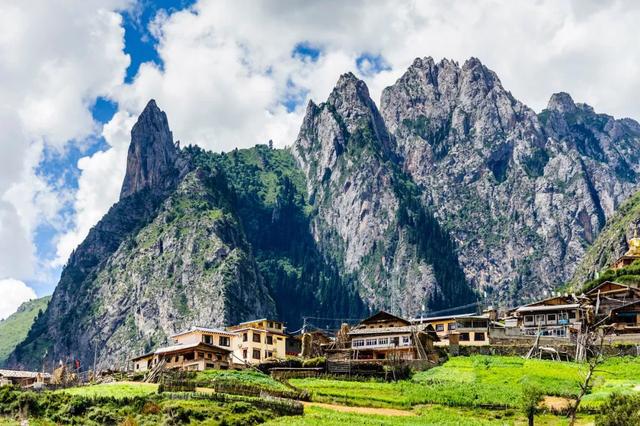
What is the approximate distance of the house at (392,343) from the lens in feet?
401

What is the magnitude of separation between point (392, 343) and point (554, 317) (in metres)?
28.0

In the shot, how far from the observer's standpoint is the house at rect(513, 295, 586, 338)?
430ft

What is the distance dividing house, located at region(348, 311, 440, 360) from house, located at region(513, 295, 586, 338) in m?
16.6

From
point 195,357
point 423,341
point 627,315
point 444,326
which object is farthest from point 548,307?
point 195,357

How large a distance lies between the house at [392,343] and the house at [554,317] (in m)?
16.6

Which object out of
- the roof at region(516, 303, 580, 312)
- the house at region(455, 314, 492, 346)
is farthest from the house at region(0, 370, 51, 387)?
the roof at region(516, 303, 580, 312)

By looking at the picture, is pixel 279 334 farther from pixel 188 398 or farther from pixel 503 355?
→ pixel 188 398

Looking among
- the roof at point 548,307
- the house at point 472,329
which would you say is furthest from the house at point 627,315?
the house at point 472,329

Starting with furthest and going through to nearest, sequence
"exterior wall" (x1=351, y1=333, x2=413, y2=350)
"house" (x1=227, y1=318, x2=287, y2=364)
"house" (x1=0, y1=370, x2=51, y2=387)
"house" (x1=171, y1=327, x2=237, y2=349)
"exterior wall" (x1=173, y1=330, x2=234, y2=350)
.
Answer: "house" (x1=0, y1=370, x2=51, y2=387) → "house" (x1=227, y1=318, x2=287, y2=364) → "house" (x1=171, y1=327, x2=237, y2=349) → "exterior wall" (x1=173, y1=330, x2=234, y2=350) → "exterior wall" (x1=351, y1=333, x2=413, y2=350)

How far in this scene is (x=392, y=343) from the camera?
414 ft

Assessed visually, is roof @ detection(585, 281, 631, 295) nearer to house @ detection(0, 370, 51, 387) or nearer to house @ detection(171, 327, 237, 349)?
house @ detection(171, 327, 237, 349)

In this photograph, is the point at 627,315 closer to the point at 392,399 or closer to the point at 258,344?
the point at 392,399

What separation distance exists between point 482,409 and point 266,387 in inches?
958

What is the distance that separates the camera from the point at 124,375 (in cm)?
11506
